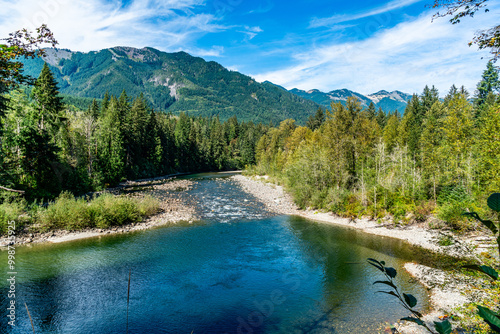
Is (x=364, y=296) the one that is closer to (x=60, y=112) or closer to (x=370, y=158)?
(x=370, y=158)

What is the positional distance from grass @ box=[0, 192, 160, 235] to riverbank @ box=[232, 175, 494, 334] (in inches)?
683

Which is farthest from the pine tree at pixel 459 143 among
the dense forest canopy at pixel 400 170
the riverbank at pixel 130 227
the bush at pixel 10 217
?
the bush at pixel 10 217

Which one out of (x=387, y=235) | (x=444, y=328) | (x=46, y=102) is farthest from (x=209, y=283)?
(x=46, y=102)

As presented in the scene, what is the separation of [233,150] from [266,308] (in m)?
93.8

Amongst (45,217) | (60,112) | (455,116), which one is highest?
(60,112)

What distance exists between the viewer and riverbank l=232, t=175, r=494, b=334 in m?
9.78

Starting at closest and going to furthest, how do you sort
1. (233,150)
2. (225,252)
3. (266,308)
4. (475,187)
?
(266,308) < (225,252) < (475,187) < (233,150)

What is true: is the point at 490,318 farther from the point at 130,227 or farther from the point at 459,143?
the point at 130,227

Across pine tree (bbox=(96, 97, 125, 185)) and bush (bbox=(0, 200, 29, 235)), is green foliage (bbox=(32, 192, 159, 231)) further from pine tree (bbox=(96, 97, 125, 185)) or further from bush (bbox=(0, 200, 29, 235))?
pine tree (bbox=(96, 97, 125, 185))

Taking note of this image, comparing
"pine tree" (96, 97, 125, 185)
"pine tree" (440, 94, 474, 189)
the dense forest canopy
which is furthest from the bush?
"pine tree" (440, 94, 474, 189)

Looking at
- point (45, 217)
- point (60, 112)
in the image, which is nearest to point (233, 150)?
point (60, 112)

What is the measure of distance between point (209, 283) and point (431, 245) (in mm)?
16970

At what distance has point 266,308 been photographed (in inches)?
517

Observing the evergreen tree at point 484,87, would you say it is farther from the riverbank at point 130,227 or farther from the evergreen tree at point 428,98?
the riverbank at point 130,227
